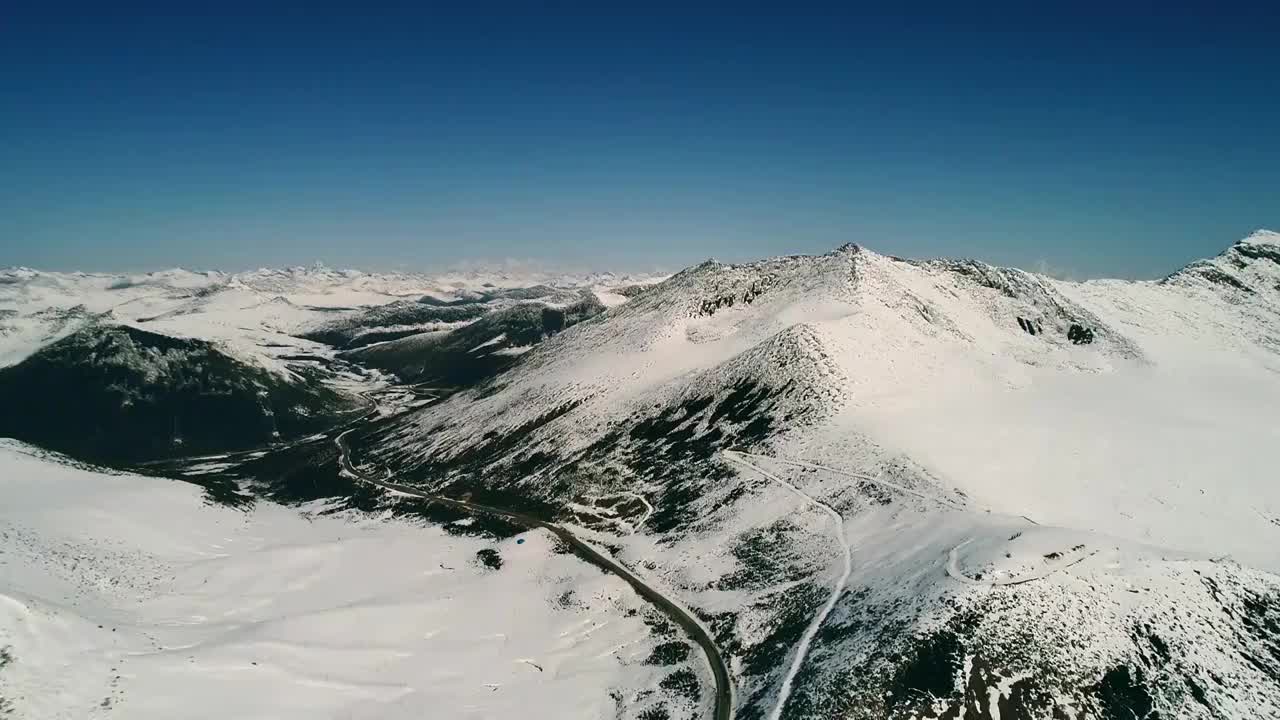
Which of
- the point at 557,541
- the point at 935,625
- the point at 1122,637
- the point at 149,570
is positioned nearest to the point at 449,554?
the point at 557,541

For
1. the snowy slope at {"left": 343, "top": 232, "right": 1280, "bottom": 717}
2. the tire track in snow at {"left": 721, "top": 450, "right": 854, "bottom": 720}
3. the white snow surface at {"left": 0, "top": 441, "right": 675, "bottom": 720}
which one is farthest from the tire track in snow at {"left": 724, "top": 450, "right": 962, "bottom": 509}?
the white snow surface at {"left": 0, "top": 441, "right": 675, "bottom": 720}

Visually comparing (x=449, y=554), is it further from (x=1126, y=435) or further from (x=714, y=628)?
(x=1126, y=435)

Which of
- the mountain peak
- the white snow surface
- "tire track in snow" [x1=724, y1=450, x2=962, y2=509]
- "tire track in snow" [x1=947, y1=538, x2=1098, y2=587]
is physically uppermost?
the mountain peak

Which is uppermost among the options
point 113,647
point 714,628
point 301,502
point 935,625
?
point 935,625

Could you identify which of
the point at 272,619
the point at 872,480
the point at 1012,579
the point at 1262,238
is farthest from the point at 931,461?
the point at 1262,238

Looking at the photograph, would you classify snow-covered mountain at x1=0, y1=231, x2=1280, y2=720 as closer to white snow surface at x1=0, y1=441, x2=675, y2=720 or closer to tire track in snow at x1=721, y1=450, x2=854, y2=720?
tire track in snow at x1=721, y1=450, x2=854, y2=720

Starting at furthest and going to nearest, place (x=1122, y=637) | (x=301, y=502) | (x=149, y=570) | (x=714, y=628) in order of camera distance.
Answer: (x=301, y=502) → (x=149, y=570) → (x=714, y=628) → (x=1122, y=637)

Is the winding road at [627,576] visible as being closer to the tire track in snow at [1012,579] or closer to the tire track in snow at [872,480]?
the tire track in snow at [1012,579]

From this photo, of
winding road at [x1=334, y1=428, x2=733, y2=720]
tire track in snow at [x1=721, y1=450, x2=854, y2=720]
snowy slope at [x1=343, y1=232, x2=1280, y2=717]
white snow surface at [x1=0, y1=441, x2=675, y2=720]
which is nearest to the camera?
white snow surface at [x1=0, y1=441, x2=675, y2=720]
